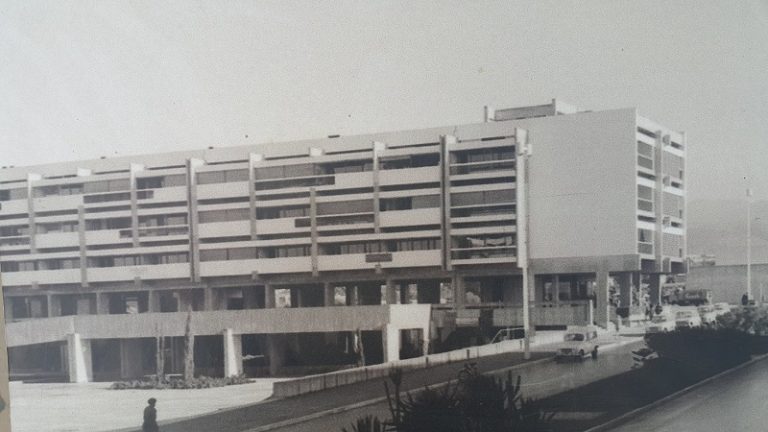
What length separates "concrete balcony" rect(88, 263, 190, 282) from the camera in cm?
827

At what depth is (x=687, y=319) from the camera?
26.6 feet

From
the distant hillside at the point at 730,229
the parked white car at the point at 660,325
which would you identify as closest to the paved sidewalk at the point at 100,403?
the parked white car at the point at 660,325

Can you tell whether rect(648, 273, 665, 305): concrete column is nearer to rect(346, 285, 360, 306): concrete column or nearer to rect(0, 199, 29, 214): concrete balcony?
rect(346, 285, 360, 306): concrete column

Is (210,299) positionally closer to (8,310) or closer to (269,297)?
(269,297)

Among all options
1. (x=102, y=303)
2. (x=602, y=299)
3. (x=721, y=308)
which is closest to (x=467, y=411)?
(x=602, y=299)

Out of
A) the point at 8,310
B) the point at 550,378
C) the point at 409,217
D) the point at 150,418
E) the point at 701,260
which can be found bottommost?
the point at 150,418

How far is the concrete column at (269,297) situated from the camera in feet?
26.0

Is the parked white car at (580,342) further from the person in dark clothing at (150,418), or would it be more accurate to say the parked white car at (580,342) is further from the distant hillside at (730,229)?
the person in dark clothing at (150,418)

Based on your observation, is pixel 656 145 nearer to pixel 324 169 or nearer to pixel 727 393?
pixel 727 393

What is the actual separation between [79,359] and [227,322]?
1.76 metres

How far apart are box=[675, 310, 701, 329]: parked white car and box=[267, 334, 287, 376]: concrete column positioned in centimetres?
395

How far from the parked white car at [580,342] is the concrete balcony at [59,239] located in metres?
5.11

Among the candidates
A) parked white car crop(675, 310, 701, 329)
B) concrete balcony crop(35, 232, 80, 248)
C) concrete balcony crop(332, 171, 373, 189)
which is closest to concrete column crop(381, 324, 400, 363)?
concrete balcony crop(332, 171, 373, 189)

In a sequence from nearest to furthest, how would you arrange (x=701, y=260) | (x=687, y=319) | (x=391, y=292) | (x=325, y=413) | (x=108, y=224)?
(x=325, y=413)
(x=391, y=292)
(x=701, y=260)
(x=687, y=319)
(x=108, y=224)
